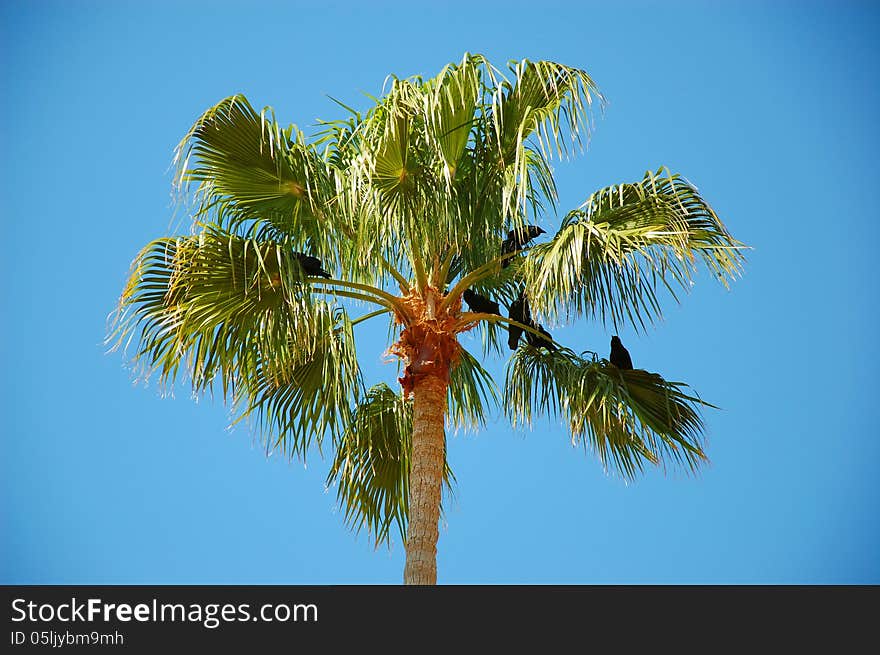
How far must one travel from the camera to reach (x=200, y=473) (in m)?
42.8

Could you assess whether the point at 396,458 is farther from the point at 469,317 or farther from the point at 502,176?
the point at 502,176

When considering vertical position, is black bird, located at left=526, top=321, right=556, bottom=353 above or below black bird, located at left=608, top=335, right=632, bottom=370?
above

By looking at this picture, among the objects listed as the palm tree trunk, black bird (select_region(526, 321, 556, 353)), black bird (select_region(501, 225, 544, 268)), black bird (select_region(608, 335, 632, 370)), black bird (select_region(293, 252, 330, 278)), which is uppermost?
black bird (select_region(501, 225, 544, 268))

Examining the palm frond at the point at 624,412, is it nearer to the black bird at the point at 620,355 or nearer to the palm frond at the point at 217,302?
the black bird at the point at 620,355

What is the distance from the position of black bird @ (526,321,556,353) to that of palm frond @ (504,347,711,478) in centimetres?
13

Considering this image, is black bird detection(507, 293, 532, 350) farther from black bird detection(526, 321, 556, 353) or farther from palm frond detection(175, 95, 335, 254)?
palm frond detection(175, 95, 335, 254)

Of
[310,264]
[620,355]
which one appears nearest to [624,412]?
[620,355]

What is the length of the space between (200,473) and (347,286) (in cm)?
3644

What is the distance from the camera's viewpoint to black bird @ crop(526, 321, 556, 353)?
827 centimetres

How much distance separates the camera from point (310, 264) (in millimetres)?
7551

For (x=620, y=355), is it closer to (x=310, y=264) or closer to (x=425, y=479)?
(x=425, y=479)

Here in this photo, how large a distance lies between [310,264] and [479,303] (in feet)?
4.50

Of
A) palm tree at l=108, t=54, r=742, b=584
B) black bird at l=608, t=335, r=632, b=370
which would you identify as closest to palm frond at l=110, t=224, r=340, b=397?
palm tree at l=108, t=54, r=742, b=584

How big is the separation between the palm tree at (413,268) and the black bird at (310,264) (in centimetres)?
1
